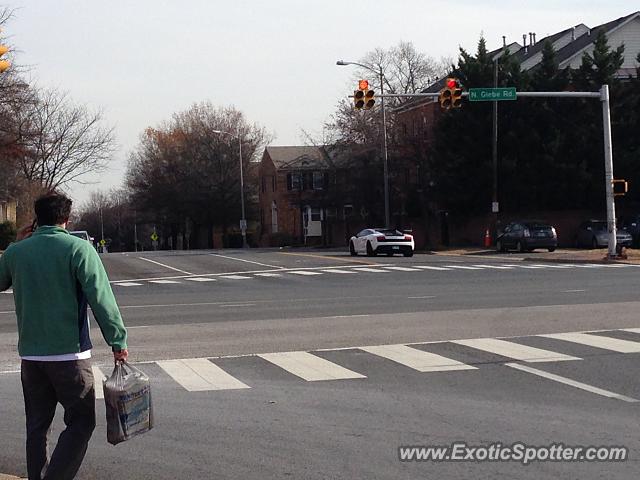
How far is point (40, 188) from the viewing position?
66750 millimetres

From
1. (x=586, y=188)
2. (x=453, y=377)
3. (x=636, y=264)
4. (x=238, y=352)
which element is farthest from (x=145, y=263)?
(x=453, y=377)

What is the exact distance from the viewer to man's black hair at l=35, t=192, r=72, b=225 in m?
5.93

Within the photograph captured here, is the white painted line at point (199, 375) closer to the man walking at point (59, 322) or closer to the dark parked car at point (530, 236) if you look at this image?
the man walking at point (59, 322)

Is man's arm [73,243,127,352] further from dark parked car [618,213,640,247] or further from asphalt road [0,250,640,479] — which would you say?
dark parked car [618,213,640,247]

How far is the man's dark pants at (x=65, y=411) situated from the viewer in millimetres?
5820

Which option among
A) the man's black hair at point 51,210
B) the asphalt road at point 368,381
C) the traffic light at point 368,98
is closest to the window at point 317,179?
the traffic light at point 368,98

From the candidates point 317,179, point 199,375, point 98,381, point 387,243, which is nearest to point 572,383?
point 199,375

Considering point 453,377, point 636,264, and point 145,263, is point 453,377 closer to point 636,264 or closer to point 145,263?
point 636,264

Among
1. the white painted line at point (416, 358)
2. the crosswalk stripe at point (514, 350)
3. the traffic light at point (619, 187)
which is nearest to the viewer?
the white painted line at point (416, 358)

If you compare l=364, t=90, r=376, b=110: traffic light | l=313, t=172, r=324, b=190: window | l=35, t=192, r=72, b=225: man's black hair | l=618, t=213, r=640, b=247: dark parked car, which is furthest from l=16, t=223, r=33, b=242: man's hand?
l=313, t=172, r=324, b=190: window

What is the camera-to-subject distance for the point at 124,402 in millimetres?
5762

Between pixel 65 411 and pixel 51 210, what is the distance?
119 centimetres

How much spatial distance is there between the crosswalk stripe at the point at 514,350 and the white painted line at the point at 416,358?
0.84 m

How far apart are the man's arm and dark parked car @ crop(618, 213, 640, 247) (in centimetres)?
4463
